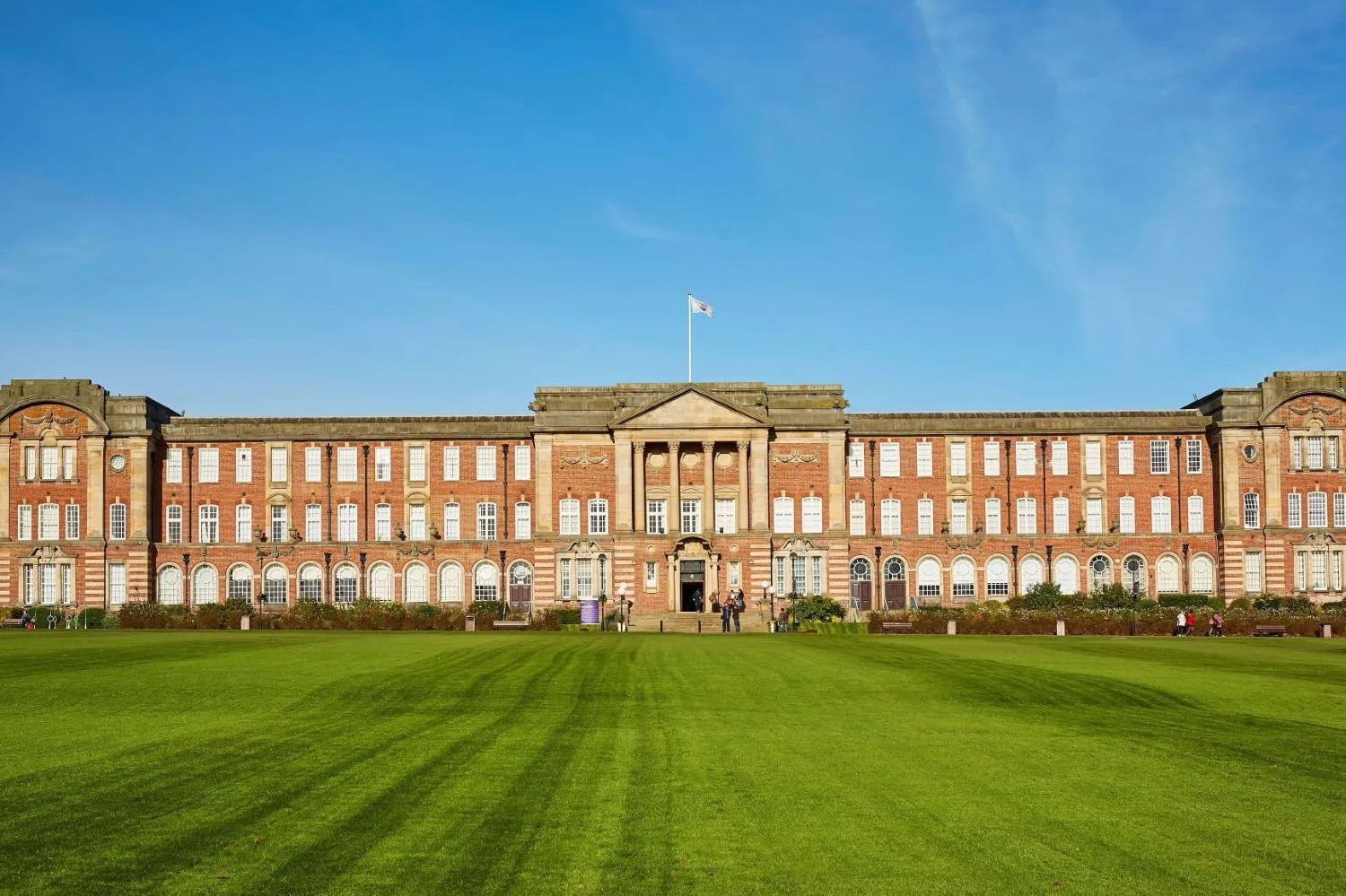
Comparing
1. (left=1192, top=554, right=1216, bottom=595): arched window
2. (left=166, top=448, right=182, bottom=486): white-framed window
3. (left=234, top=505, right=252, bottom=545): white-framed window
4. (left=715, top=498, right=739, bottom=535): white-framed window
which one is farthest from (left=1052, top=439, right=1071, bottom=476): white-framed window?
(left=166, top=448, right=182, bottom=486): white-framed window

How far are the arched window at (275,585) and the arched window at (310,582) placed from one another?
0.86 metres

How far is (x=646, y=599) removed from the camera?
6956 cm

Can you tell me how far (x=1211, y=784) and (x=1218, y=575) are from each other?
6084 cm

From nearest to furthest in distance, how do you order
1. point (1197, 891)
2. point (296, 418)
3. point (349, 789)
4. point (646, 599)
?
point (1197, 891), point (349, 789), point (646, 599), point (296, 418)

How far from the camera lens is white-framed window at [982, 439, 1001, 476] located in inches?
2906

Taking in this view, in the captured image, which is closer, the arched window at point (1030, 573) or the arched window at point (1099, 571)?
the arched window at point (1099, 571)

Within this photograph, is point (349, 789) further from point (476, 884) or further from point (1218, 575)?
point (1218, 575)

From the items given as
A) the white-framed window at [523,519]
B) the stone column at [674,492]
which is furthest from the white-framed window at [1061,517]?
the white-framed window at [523,519]

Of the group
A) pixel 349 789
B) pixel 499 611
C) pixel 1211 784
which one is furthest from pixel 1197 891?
pixel 499 611

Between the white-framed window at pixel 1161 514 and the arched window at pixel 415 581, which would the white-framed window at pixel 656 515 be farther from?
the white-framed window at pixel 1161 514

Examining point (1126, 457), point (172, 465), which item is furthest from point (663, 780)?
point (172, 465)

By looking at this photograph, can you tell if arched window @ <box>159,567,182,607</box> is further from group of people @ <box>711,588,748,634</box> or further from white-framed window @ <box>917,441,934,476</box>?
white-framed window @ <box>917,441,934,476</box>

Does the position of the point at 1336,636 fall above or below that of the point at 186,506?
below

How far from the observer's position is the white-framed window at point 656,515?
233 ft
